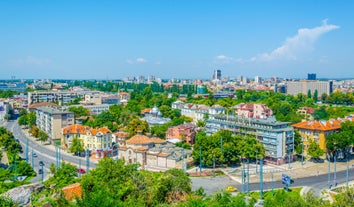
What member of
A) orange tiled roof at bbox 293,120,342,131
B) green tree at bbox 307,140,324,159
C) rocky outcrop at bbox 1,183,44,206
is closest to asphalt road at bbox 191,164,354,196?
green tree at bbox 307,140,324,159

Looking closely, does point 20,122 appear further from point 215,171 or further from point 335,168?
point 335,168

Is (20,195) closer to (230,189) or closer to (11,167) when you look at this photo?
(11,167)

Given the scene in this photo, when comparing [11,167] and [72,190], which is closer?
[72,190]

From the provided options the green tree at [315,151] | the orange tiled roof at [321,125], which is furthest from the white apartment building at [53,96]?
the green tree at [315,151]

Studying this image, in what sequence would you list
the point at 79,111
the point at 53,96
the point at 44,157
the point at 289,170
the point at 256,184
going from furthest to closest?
the point at 53,96 < the point at 79,111 < the point at 44,157 < the point at 289,170 < the point at 256,184


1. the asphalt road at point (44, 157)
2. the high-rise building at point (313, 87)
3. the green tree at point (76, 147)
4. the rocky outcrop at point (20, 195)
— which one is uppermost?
the high-rise building at point (313, 87)

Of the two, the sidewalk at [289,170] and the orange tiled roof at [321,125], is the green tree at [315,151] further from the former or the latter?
the orange tiled roof at [321,125]

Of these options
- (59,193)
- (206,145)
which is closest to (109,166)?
(59,193)

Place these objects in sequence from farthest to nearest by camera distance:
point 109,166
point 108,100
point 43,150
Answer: point 108,100, point 43,150, point 109,166

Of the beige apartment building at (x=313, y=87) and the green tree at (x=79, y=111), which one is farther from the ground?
the beige apartment building at (x=313, y=87)

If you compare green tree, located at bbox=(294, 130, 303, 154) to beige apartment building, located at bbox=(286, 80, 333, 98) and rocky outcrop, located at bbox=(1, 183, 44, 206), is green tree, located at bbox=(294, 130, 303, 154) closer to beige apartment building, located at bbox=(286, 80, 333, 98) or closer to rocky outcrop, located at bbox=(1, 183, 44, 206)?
rocky outcrop, located at bbox=(1, 183, 44, 206)

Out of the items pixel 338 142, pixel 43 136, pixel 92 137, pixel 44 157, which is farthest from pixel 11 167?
pixel 338 142
